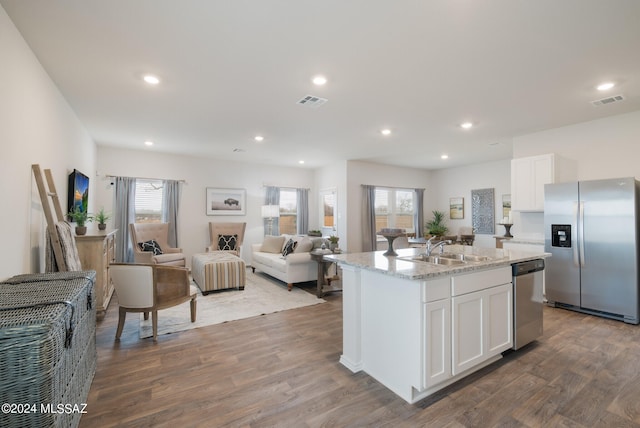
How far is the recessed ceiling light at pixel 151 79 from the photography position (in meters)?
2.87

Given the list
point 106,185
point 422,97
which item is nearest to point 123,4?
point 422,97

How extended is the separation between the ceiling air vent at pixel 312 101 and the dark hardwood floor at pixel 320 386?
2.65m

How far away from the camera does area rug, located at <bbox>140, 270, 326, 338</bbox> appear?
11.4 feet

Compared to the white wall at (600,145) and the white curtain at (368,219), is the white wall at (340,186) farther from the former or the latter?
the white wall at (600,145)

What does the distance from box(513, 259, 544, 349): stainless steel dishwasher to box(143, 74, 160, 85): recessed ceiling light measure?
382 cm

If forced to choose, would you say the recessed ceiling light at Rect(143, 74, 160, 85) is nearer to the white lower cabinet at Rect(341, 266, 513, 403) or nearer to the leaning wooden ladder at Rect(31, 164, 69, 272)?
the leaning wooden ladder at Rect(31, 164, 69, 272)

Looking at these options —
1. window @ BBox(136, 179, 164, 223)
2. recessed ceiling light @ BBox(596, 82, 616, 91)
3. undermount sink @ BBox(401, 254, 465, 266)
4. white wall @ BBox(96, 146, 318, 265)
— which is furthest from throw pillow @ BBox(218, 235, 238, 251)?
recessed ceiling light @ BBox(596, 82, 616, 91)

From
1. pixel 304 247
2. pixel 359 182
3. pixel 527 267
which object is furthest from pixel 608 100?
pixel 359 182

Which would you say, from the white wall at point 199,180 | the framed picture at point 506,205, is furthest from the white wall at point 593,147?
the white wall at point 199,180

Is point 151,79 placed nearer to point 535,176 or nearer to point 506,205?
point 535,176

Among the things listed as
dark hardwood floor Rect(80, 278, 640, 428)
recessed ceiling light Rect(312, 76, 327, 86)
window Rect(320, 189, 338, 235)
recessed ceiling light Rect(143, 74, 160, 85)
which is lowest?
dark hardwood floor Rect(80, 278, 640, 428)

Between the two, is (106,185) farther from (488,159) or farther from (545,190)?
(488,159)

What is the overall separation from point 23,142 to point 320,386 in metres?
3.02

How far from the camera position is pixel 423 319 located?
6.41ft
